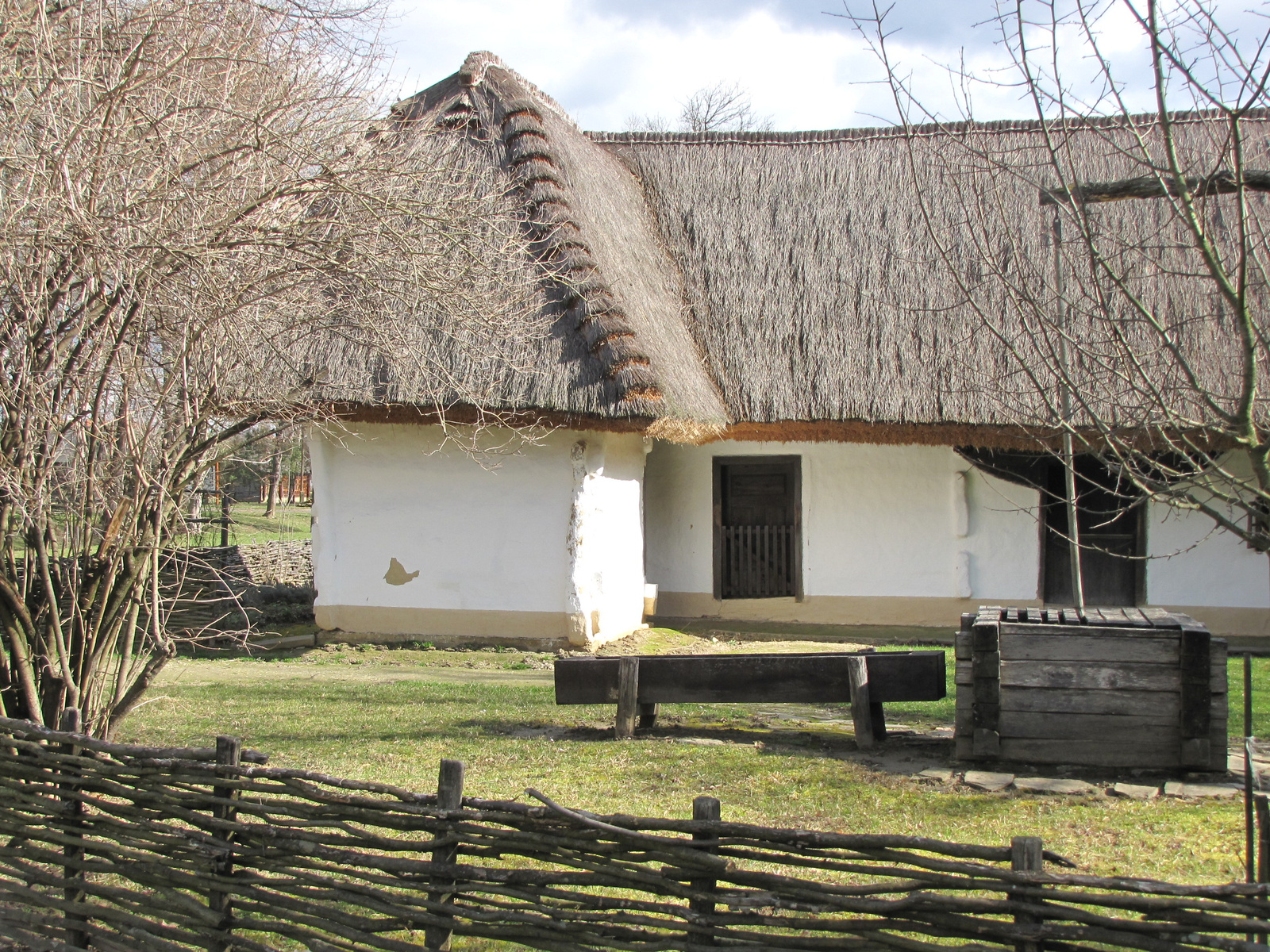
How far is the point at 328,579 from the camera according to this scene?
10.5 meters

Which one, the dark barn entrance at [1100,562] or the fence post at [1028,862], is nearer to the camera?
the fence post at [1028,862]

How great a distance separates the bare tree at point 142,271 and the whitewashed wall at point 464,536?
4.12m

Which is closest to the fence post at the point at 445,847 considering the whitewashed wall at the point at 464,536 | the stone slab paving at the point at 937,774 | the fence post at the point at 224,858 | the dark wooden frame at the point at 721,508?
the fence post at the point at 224,858

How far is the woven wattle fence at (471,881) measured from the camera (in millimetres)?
2801

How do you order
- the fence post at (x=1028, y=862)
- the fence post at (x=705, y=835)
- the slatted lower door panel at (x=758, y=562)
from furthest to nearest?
the slatted lower door panel at (x=758, y=562) → the fence post at (x=705, y=835) → the fence post at (x=1028, y=862)

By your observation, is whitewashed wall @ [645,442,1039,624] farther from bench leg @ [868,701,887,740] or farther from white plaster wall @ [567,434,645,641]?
bench leg @ [868,701,887,740]

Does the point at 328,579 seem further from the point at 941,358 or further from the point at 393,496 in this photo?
the point at 941,358

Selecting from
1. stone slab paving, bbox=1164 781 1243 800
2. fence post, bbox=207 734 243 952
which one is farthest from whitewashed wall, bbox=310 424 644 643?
fence post, bbox=207 734 243 952

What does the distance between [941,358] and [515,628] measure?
5192 mm

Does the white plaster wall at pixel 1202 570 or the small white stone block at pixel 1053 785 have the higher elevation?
the white plaster wall at pixel 1202 570

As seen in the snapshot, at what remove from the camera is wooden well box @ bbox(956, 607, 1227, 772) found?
518 centimetres

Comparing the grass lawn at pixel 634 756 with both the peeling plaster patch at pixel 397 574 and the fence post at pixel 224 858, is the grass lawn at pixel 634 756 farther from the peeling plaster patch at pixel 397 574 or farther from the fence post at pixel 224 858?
the fence post at pixel 224 858

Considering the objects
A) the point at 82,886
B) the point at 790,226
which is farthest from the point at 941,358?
the point at 82,886

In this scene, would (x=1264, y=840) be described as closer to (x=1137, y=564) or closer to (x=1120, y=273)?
(x=1120, y=273)
